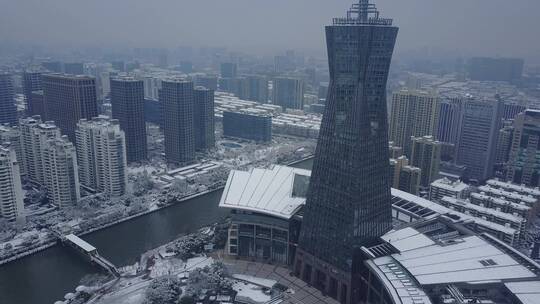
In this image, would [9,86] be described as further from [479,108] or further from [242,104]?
[479,108]

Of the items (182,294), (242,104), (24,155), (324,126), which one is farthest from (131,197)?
(242,104)

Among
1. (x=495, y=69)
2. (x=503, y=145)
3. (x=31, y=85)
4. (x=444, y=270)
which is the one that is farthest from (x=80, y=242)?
(x=495, y=69)

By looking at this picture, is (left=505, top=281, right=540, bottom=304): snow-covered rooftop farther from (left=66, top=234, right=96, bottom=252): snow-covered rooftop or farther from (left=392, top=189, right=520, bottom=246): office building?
(left=66, top=234, right=96, bottom=252): snow-covered rooftop

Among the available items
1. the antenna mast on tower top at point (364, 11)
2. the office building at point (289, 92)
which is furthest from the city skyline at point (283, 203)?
the office building at point (289, 92)

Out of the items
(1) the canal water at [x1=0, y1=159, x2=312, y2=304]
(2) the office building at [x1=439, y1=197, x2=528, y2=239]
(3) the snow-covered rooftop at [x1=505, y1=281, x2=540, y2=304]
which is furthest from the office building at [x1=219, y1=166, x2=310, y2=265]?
(2) the office building at [x1=439, y1=197, x2=528, y2=239]

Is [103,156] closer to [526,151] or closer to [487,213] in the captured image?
[487,213]

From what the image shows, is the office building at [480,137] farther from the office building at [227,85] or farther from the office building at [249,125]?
the office building at [227,85]
